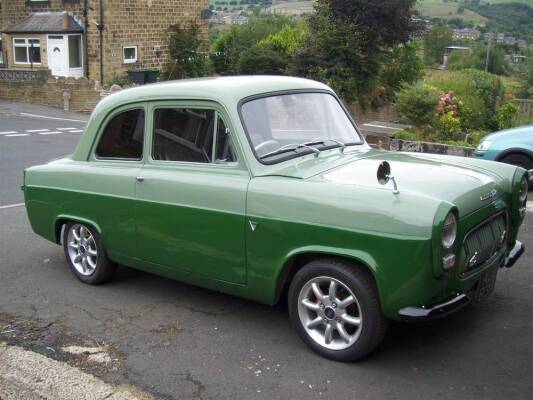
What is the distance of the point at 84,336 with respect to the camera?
16.1ft

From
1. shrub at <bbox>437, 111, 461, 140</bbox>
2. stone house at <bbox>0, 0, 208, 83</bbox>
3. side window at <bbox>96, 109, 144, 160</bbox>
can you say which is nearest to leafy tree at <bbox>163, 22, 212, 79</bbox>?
stone house at <bbox>0, 0, 208, 83</bbox>

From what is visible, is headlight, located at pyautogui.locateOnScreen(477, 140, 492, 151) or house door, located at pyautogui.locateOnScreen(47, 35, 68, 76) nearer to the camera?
headlight, located at pyautogui.locateOnScreen(477, 140, 492, 151)

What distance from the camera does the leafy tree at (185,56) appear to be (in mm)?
30797

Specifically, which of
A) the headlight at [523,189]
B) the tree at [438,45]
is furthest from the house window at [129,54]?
the tree at [438,45]

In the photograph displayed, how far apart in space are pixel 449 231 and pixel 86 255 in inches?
134

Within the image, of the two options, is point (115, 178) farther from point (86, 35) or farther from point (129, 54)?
point (129, 54)

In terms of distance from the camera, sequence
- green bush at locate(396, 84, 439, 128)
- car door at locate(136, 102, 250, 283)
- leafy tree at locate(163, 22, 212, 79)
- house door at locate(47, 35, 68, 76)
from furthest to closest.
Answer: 1. leafy tree at locate(163, 22, 212, 79)
2. house door at locate(47, 35, 68, 76)
3. green bush at locate(396, 84, 439, 128)
4. car door at locate(136, 102, 250, 283)

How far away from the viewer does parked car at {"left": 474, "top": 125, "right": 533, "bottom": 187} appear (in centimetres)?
984

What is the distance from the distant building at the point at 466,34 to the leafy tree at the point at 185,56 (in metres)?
48.7

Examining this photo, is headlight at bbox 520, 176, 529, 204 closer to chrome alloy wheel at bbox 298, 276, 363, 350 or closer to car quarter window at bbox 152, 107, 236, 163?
chrome alloy wheel at bbox 298, 276, 363, 350

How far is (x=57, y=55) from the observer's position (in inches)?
1135

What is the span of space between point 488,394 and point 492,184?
148cm

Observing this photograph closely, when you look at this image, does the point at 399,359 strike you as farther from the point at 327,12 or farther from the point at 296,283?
the point at 327,12

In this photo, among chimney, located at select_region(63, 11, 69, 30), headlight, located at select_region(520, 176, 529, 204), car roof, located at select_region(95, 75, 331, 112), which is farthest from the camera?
chimney, located at select_region(63, 11, 69, 30)
